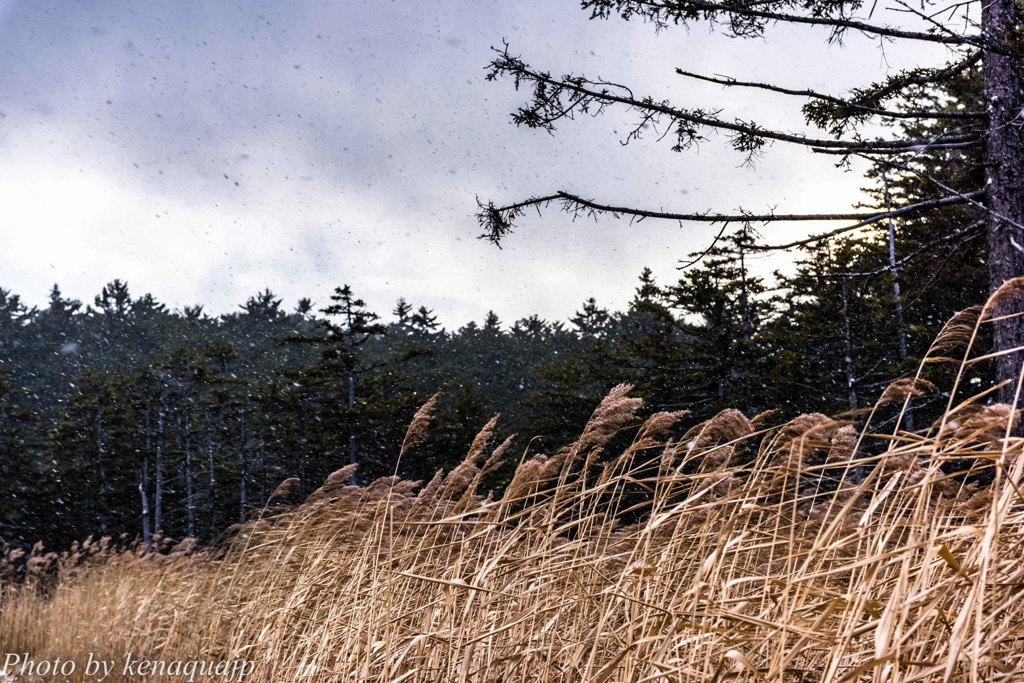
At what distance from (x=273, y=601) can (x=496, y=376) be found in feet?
142

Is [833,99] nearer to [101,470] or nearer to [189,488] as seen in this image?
[189,488]

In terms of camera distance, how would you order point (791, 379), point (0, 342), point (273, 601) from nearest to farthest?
1. point (273, 601)
2. point (791, 379)
3. point (0, 342)

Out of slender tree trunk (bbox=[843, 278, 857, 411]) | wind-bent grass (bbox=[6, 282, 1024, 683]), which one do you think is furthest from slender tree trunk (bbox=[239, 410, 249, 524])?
wind-bent grass (bbox=[6, 282, 1024, 683])

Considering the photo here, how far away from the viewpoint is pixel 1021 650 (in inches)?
68.6

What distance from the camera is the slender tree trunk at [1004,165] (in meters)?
6.53

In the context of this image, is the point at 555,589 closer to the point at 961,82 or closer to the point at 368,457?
the point at 961,82

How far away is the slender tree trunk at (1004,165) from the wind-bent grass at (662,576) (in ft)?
10.3

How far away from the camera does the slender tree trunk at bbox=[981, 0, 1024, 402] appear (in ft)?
21.4

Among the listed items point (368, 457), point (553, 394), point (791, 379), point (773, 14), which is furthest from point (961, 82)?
point (368, 457)

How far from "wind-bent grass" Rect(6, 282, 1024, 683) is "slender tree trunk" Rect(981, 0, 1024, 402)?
10.3 ft

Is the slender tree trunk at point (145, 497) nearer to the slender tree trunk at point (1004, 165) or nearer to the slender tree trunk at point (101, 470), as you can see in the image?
the slender tree trunk at point (101, 470)

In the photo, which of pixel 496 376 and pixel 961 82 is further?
pixel 496 376

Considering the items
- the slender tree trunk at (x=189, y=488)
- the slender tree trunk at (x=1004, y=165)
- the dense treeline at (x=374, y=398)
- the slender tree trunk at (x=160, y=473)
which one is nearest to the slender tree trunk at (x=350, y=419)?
the dense treeline at (x=374, y=398)

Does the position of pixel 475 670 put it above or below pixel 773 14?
below
